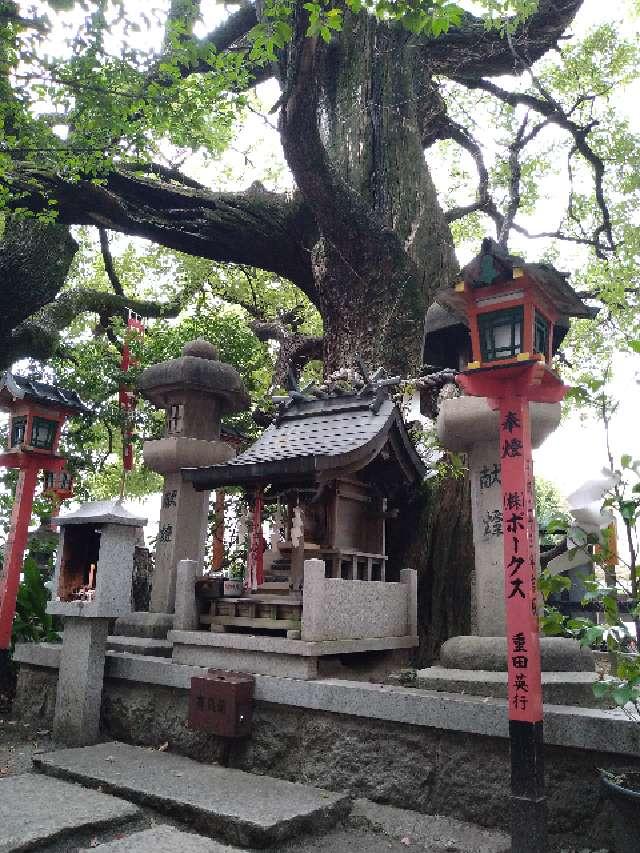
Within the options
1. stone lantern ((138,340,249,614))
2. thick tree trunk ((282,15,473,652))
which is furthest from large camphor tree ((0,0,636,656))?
stone lantern ((138,340,249,614))

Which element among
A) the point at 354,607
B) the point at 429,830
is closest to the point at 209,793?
the point at 429,830

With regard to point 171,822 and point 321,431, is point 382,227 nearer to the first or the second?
point 321,431

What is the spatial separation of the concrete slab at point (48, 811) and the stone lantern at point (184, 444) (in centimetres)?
382

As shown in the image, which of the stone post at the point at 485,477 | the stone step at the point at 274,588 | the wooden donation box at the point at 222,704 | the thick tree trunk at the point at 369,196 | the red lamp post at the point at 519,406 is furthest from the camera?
the thick tree trunk at the point at 369,196

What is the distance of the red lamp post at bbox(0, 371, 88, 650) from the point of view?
8555 millimetres

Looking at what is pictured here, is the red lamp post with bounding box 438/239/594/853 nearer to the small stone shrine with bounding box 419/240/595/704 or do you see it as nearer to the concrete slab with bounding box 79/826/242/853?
the small stone shrine with bounding box 419/240/595/704

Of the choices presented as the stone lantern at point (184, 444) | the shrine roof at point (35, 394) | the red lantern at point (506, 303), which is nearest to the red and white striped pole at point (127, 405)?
the shrine roof at point (35, 394)

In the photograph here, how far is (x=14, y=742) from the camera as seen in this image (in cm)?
674

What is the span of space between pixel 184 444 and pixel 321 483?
2.87 metres

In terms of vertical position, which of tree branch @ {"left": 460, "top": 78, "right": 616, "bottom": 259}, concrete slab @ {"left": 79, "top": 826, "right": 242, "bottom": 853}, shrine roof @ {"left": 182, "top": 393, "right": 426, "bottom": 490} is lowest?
concrete slab @ {"left": 79, "top": 826, "right": 242, "bottom": 853}

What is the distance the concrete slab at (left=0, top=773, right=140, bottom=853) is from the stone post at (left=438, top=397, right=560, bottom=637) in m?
3.42

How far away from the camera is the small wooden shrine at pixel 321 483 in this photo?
6.62 m

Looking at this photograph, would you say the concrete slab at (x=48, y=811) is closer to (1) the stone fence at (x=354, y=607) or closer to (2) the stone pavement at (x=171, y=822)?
(2) the stone pavement at (x=171, y=822)

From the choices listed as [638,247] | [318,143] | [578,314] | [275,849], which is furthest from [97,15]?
[638,247]
